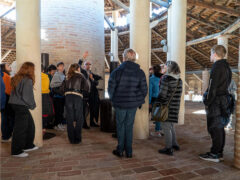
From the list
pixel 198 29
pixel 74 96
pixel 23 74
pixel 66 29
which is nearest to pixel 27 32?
pixel 23 74

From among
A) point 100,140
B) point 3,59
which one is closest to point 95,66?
point 100,140

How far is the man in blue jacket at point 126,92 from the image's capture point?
3.08 metres

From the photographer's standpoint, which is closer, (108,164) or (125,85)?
(108,164)

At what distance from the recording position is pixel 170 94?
3270mm

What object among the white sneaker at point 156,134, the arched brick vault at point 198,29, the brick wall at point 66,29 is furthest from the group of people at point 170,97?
the arched brick vault at point 198,29

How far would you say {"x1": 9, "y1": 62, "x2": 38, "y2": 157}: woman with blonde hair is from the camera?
3.10 metres

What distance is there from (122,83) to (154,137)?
6.44ft

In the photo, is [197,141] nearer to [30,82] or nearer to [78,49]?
[30,82]

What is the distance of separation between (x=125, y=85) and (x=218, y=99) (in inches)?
54.9

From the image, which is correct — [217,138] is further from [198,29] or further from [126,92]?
[198,29]

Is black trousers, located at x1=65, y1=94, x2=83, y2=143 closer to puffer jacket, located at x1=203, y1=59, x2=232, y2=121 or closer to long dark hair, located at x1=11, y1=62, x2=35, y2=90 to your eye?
long dark hair, located at x1=11, y1=62, x2=35, y2=90

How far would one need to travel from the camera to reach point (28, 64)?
3168 millimetres

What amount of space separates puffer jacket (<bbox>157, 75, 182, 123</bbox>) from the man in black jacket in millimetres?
452

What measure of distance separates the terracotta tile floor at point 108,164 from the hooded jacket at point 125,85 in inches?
34.9
